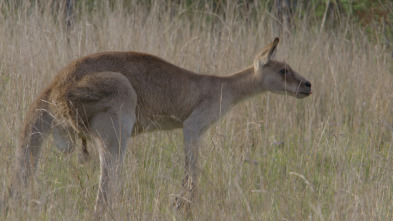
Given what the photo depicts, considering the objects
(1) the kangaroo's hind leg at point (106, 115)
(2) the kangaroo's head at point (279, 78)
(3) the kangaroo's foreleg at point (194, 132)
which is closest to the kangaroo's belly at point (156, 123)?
(3) the kangaroo's foreleg at point (194, 132)

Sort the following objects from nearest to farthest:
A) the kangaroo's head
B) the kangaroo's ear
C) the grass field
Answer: the grass field → the kangaroo's ear → the kangaroo's head

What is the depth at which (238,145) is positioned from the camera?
534cm

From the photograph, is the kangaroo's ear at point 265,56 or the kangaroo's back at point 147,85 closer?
the kangaroo's back at point 147,85

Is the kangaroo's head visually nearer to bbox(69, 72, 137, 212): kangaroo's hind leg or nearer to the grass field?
the grass field

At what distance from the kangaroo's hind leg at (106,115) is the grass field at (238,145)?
162 millimetres

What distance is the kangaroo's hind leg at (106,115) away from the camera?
4195 millimetres

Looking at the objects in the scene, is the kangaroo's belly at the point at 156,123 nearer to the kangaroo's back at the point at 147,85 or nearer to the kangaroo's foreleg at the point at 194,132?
the kangaroo's back at the point at 147,85

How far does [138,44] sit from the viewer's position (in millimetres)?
7418

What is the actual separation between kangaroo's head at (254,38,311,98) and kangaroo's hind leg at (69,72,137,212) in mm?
1671

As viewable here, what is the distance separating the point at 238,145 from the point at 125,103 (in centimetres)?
→ 139

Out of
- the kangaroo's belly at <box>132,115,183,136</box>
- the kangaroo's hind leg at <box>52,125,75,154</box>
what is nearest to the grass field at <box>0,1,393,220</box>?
the kangaroo's hind leg at <box>52,125,75,154</box>

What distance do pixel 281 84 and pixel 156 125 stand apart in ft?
4.69

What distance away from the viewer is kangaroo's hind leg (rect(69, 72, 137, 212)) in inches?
165

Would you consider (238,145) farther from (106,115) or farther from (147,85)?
(106,115)
